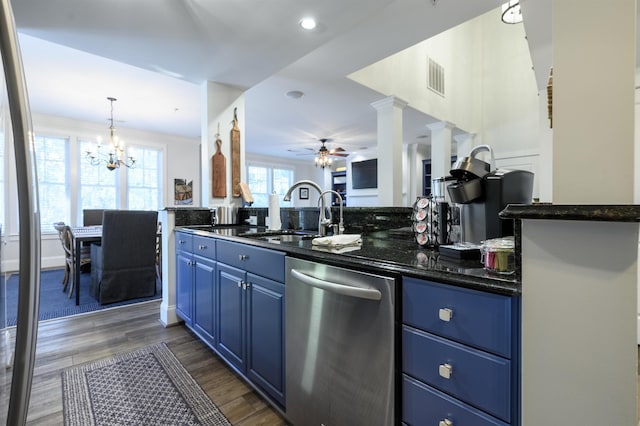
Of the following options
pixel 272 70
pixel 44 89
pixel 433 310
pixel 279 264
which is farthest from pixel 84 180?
pixel 433 310

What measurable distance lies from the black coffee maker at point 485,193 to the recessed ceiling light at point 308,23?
1537mm

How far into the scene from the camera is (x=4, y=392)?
56cm

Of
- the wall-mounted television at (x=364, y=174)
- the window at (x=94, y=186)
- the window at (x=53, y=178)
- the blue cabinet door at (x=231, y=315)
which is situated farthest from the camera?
the wall-mounted television at (x=364, y=174)

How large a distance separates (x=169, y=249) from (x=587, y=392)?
2.86m

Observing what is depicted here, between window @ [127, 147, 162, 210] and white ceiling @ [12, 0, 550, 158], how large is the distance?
151 cm

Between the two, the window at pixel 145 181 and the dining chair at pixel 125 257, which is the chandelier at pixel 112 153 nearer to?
the window at pixel 145 181

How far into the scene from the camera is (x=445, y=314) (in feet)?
2.80

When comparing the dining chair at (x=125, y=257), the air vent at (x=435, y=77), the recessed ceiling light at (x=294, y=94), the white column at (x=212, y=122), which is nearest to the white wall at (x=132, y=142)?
the dining chair at (x=125, y=257)

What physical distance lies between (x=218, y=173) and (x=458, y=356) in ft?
8.95

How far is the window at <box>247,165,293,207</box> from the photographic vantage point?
8.65 m

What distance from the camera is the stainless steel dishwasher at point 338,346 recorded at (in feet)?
3.32

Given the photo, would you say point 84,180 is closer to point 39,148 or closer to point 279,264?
point 39,148

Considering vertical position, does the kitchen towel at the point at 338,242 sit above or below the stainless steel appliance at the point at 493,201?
below

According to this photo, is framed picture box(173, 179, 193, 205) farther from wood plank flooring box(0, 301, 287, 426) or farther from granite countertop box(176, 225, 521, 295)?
granite countertop box(176, 225, 521, 295)
